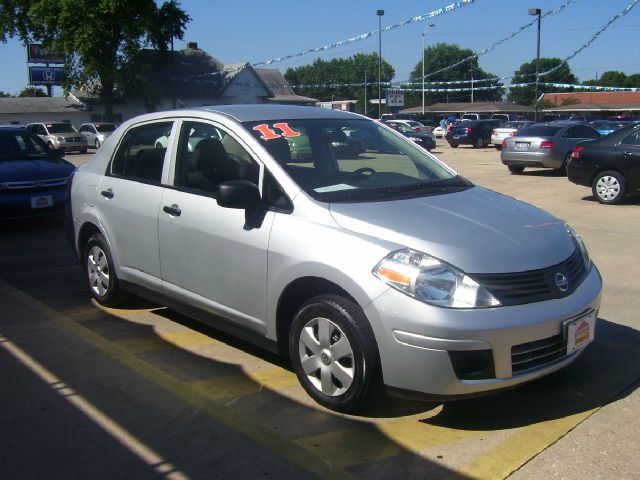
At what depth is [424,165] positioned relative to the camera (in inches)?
191

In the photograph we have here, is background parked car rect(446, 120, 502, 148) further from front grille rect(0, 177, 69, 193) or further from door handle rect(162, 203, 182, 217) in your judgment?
door handle rect(162, 203, 182, 217)

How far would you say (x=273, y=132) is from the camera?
14.3ft

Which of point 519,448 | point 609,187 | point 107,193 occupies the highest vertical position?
point 107,193

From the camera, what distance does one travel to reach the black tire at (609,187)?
11516 mm

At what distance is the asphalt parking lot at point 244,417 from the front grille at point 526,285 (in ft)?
2.42

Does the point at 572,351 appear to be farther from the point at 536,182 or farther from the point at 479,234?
the point at 536,182

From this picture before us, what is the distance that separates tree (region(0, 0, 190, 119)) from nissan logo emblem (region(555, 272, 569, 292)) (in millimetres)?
44852

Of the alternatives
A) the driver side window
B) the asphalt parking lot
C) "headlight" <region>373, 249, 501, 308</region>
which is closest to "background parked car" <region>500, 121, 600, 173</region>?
the asphalt parking lot

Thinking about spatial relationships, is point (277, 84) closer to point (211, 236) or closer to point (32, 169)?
point (32, 169)

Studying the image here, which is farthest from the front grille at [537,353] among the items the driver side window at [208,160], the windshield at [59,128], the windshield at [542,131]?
the windshield at [59,128]

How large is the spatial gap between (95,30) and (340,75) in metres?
86.4

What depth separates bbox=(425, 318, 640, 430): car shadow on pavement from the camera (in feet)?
12.0

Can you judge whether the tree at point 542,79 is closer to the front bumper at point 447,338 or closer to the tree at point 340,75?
the tree at point 340,75

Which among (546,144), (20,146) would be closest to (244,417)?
(20,146)
